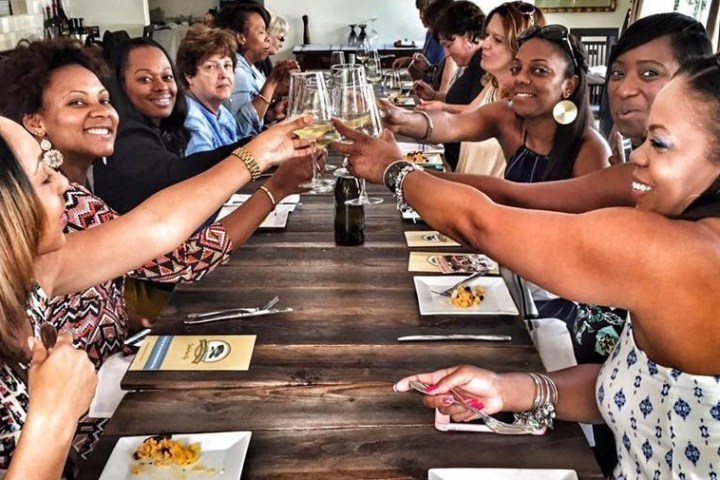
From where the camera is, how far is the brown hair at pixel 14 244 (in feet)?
3.18

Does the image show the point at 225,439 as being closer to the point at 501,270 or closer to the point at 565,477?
the point at 565,477

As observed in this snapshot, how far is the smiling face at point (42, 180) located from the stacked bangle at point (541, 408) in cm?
90

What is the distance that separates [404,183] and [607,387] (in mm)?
566

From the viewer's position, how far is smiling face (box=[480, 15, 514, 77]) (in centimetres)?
313

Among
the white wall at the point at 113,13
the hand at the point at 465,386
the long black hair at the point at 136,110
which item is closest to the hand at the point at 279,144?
the hand at the point at 465,386

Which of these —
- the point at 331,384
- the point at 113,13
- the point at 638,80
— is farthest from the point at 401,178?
the point at 113,13

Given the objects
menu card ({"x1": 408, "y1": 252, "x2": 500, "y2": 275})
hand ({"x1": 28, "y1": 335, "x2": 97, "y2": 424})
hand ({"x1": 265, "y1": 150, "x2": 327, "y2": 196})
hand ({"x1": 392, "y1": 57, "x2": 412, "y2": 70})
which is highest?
hand ({"x1": 392, "y1": 57, "x2": 412, "y2": 70})

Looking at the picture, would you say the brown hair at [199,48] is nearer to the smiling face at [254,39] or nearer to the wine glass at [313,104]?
the smiling face at [254,39]

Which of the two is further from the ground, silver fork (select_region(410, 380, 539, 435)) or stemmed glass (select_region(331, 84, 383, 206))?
stemmed glass (select_region(331, 84, 383, 206))

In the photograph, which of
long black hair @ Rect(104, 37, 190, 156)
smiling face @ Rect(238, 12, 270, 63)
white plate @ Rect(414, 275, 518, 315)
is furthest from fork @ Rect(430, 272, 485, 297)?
smiling face @ Rect(238, 12, 270, 63)

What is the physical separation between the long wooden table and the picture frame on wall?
6686mm

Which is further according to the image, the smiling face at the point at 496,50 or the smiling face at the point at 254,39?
the smiling face at the point at 254,39

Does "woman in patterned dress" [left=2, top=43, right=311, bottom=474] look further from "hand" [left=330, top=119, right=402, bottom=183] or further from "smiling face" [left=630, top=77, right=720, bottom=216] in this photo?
"smiling face" [left=630, top=77, right=720, bottom=216]

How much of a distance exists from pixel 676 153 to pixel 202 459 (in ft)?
2.94
